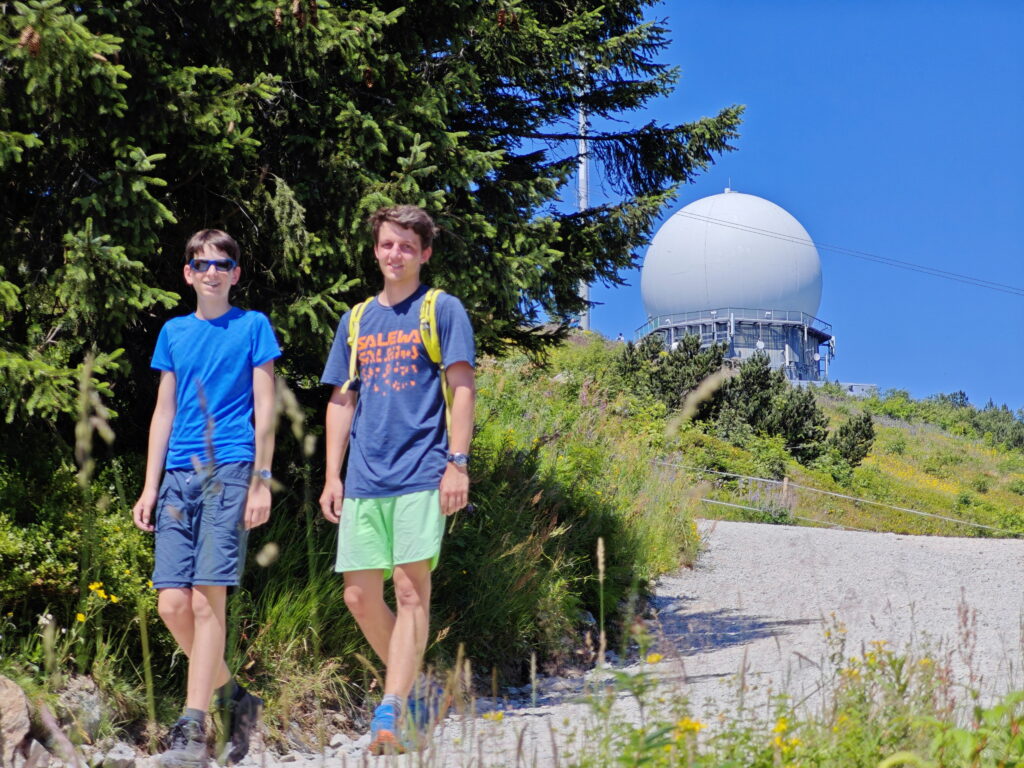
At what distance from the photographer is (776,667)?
5.18m

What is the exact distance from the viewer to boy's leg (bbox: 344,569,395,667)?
3.61 meters

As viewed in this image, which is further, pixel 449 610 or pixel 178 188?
pixel 449 610

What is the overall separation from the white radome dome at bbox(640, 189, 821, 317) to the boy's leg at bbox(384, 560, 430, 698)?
36721 millimetres

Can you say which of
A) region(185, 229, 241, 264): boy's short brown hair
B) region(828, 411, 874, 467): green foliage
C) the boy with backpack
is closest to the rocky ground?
the boy with backpack

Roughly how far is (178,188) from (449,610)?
8.06 ft

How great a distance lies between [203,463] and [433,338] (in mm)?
842

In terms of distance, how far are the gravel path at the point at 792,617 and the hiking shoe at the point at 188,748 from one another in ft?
1.71

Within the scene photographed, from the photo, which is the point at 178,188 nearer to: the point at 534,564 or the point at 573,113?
the point at 534,564

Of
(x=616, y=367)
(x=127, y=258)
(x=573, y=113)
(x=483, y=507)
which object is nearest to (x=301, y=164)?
(x=127, y=258)

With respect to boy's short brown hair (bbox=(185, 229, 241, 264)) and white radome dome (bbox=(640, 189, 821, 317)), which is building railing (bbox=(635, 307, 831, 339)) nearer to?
white radome dome (bbox=(640, 189, 821, 317))

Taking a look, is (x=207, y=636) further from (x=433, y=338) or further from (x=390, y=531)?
(x=433, y=338)

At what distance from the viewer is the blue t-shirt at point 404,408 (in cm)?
346

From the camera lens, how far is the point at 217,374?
3463 millimetres

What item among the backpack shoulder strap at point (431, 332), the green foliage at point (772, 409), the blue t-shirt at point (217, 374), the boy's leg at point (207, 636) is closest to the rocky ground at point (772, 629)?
the boy's leg at point (207, 636)
